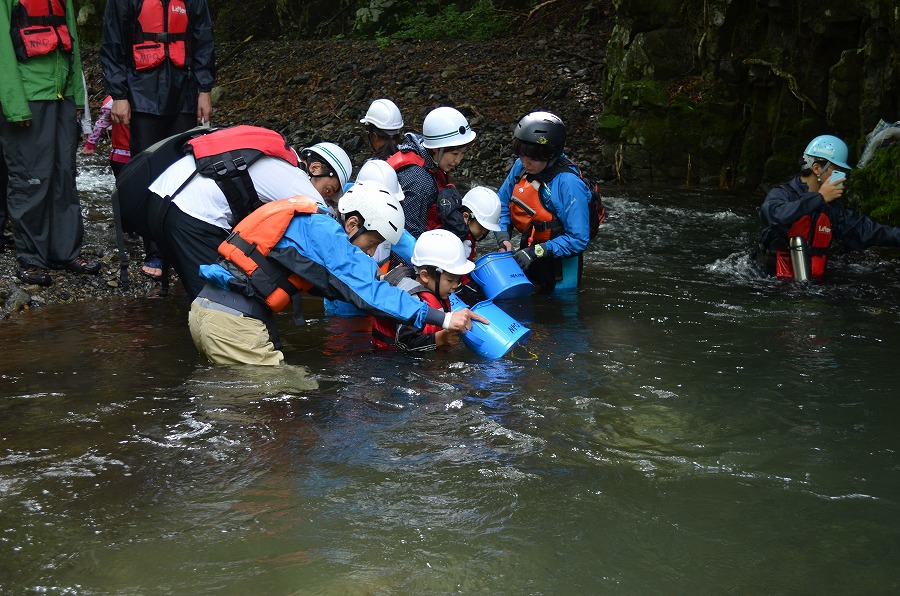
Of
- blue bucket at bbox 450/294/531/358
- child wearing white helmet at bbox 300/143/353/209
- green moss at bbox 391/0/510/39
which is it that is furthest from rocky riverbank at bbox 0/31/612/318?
blue bucket at bbox 450/294/531/358

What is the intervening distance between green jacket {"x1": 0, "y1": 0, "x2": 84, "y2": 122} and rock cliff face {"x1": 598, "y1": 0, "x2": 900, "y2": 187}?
7.90m

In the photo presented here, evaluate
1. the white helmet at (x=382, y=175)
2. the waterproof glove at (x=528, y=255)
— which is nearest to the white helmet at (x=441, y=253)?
the white helmet at (x=382, y=175)

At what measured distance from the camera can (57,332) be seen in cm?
645

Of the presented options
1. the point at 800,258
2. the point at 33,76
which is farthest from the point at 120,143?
the point at 800,258

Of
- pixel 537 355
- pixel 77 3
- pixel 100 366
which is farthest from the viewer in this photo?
pixel 77 3

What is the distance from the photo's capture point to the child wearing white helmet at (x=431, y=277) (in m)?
5.81

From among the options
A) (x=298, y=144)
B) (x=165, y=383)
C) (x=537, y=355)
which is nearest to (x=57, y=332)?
(x=165, y=383)

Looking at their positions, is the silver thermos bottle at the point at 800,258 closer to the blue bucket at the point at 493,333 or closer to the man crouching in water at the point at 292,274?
the blue bucket at the point at 493,333

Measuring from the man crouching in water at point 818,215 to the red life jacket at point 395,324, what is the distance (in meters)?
3.56

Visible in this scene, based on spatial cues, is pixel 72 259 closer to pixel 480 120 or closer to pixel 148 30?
pixel 148 30

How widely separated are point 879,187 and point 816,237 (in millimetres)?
1823

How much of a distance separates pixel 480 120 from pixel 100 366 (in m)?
11.1

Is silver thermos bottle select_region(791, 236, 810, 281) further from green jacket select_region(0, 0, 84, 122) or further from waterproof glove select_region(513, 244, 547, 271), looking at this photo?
green jacket select_region(0, 0, 84, 122)

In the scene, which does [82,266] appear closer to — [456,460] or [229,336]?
[229,336]
